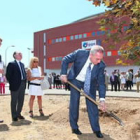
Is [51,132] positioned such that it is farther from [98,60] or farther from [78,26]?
[78,26]

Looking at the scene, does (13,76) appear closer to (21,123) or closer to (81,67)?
(21,123)

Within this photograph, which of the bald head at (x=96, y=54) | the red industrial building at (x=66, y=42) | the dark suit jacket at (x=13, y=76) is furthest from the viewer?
the red industrial building at (x=66, y=42)

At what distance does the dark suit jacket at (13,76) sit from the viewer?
243 inches

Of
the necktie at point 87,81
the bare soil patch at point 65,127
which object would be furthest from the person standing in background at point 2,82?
the necktie at point 87,81

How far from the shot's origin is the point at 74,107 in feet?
15.9

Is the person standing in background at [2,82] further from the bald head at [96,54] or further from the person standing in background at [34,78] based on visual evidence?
the bald head at [96,54]

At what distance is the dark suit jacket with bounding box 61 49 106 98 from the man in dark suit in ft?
5.90

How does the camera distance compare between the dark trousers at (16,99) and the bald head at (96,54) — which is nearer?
the bald head at (96,54)

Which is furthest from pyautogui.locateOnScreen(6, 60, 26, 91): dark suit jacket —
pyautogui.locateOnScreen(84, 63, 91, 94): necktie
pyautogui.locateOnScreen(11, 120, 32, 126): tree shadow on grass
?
pyautogui.locateOnScreen(84, 63, 91, 94): necktie

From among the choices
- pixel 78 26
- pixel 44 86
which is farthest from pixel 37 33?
pixel 44 86

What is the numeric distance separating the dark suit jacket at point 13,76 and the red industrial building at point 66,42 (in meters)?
39.8

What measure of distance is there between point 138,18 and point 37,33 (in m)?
57.9

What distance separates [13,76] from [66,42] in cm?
4877

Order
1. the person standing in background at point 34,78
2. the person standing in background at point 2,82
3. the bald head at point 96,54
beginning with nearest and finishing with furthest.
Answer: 1. the bald head at point 96,54
2. the person standing in background at point 2,82
3. the person standing in background at point 34,78
